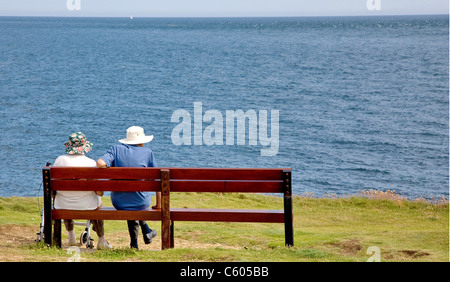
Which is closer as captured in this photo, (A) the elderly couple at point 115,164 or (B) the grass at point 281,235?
(B) the grass at point 281,235

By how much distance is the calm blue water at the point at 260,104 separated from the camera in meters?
43.0

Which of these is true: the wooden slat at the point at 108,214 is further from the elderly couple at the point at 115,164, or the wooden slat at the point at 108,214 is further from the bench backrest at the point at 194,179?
the bench backrest at the point at 194,179

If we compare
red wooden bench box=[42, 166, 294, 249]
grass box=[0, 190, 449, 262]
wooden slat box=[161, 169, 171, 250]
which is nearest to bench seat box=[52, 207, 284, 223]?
red wooden bench box=[42, 166, 294, 249]

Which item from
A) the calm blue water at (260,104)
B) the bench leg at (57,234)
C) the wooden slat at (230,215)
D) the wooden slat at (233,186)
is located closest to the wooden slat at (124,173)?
the wooden slat at (233,186)

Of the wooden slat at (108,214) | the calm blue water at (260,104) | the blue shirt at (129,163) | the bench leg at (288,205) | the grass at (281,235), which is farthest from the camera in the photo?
the calm blue water at (260,104)

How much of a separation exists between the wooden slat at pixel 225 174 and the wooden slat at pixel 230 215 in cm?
55

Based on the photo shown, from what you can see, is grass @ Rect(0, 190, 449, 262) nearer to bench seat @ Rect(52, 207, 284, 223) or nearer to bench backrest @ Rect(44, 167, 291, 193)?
bench seat @ Rect(52, 207, 284, 223)

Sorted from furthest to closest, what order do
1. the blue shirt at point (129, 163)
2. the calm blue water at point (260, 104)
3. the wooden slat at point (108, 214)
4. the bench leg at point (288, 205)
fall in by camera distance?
1. the calm blue water at point (260, 104)
2. the blue shirt at point (129, 163)
3. the wooden slat at point (108, 214)
4. the bench leg at point (288, 205)

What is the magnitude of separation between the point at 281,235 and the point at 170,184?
3.91 metres

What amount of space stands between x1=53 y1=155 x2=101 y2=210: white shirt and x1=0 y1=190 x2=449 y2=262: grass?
2.21 ft

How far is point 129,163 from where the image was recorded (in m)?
9.48

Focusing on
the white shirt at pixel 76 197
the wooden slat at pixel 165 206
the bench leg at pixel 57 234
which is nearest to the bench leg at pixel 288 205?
the wooden slat at pixel 165 206

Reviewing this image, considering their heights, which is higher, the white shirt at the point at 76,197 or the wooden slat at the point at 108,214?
the white shirt at the point at 76,197
